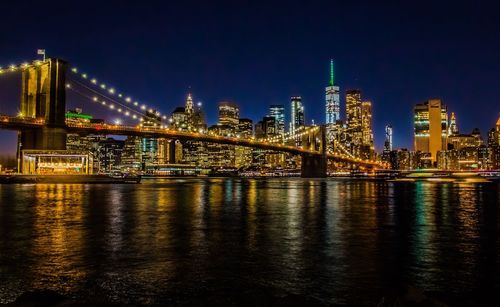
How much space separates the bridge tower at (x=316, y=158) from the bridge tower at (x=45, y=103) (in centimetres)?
4537

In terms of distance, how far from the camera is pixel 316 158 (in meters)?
92.6

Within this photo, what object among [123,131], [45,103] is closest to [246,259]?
[123,131]

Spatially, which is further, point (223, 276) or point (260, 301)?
point (223, 276)

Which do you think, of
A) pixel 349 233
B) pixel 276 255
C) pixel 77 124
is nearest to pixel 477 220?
pixel 349 233

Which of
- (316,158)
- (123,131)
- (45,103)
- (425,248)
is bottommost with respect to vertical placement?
(425,248)

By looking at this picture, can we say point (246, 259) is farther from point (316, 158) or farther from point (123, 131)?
point (316, 158)

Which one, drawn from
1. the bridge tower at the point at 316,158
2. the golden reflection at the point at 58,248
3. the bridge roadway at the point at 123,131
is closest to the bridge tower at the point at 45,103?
the bridge roadway at the point at 123,131

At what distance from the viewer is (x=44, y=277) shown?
788 centimetres

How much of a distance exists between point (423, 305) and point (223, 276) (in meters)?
3.98

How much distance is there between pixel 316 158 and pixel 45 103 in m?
51.0

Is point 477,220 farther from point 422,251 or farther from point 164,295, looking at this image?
point 164,295

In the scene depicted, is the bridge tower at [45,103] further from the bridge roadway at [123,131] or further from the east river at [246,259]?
the east river at [246,259]

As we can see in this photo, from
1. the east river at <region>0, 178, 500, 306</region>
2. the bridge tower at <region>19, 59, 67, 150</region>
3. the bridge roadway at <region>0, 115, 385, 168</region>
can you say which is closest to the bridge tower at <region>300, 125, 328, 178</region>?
the bridge roadway at <region>0, 115, 385, 168</region>

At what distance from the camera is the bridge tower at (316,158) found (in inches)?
3617
